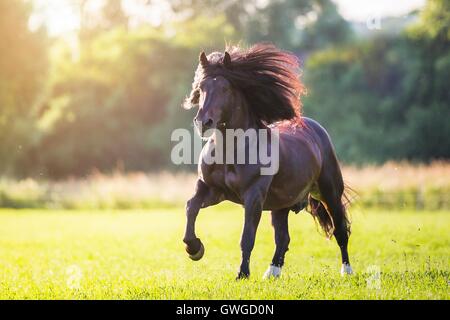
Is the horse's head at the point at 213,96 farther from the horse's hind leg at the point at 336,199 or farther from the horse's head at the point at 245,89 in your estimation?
the horse's hind leg at the point at 336,199

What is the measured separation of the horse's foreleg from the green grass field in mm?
364

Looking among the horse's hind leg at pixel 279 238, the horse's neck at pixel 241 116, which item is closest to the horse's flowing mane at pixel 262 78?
the horse's neck at pixel 241 116

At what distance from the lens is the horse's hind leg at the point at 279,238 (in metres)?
9.22

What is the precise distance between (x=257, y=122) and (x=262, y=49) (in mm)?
971

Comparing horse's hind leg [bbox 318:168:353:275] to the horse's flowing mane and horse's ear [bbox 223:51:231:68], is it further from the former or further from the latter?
horse's ear [bbox 223:51:231:68]

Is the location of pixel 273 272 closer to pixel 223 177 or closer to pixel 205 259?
pixel 223 177

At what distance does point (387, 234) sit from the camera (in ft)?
53.0

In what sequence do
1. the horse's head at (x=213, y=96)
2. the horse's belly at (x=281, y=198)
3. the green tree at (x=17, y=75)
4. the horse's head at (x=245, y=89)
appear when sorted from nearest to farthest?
the horse's head at (x=213, y=96) < the horse's head at (x=245, y=89) < the horse's belly at (x=281, y=198) < the green tree at (x=17, y=75)

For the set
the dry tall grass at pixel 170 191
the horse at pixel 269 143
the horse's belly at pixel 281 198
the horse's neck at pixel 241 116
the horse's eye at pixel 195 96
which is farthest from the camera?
the dry tall grass at pixel 170 191

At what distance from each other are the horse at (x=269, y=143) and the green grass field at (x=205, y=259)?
68 centimetres

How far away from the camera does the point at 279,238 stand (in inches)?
376

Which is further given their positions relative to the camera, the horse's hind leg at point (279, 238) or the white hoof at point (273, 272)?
the horse's hind leg at point (279, 238)

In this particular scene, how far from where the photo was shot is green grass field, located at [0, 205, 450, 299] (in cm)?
743

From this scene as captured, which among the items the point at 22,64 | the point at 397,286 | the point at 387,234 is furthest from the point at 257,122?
the point at 22,64
